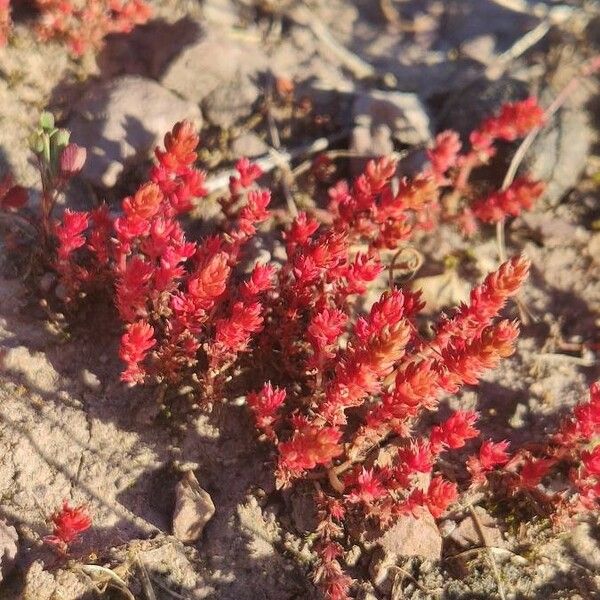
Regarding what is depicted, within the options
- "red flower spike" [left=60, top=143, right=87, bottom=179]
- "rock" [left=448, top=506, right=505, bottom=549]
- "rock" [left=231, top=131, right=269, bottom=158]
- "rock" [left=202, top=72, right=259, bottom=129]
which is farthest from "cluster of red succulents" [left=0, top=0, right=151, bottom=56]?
"rock" [left=448, top=506, right=505, bottom=549]

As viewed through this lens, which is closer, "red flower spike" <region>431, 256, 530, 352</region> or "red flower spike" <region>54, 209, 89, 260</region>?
"red flower spike" <region>431, 256, 530, 352</region>

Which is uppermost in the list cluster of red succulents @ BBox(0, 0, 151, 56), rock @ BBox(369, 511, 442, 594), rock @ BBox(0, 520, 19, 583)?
cluster of red succulents @ BBox(0, 0, 151, 56)

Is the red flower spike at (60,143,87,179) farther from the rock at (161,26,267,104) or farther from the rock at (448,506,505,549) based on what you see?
the rock at (448,506,505,549)

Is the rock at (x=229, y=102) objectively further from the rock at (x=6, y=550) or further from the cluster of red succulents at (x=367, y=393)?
the rock at (x=6, y=550)

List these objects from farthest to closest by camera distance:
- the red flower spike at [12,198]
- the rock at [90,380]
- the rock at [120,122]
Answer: the rock at [120,122] → the red flower spike at [12,198] → the rock at [90,380]

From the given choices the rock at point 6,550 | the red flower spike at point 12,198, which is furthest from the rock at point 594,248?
the rock at point 6,550

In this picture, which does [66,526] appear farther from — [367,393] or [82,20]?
[82,20]
